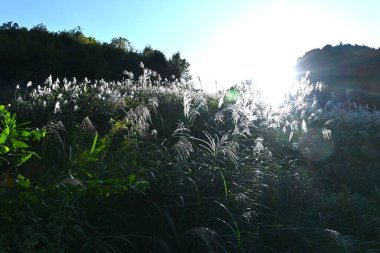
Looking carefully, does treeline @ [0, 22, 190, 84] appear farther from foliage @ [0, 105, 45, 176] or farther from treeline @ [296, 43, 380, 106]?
foliage @ [0, 105, 45, 176]

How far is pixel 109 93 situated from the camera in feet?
24.8

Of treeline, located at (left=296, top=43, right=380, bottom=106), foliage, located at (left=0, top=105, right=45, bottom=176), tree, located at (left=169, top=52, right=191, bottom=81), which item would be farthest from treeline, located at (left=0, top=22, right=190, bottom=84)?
foliage, located at (left=0, top=105, right=45, bottom=176)

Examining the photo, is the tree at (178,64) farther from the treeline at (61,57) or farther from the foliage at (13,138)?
the foliage at (13,138)

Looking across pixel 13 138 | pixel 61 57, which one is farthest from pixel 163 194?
pixel 61 57

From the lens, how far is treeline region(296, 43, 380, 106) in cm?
2291

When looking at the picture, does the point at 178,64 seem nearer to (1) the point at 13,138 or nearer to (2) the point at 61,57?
(2) the point at 61,57

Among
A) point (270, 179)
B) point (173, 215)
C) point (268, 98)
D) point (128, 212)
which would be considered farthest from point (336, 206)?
point (268, 98)

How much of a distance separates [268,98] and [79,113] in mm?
3297

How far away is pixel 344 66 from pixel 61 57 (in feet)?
45.6

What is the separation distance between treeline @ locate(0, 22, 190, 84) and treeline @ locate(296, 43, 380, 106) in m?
7.08

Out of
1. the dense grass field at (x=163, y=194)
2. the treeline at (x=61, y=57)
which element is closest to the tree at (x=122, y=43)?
the treeline at (x=61, y=57)

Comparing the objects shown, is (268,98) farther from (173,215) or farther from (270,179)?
(173,215)

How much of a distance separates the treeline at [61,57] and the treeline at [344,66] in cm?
708

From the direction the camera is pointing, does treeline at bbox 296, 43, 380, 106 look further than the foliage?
Yes
